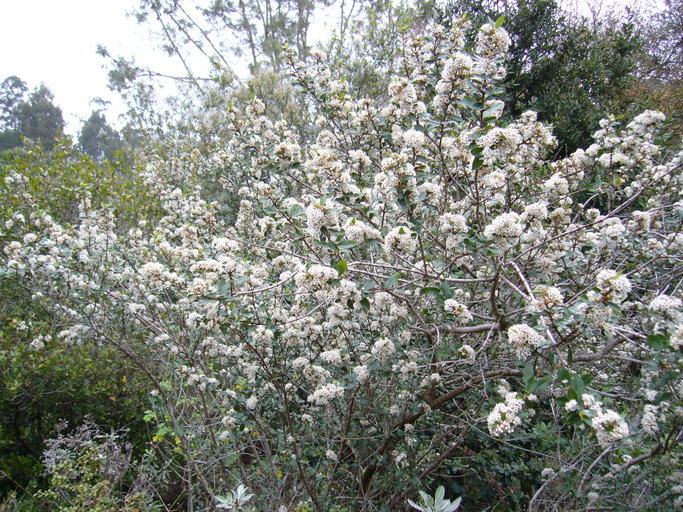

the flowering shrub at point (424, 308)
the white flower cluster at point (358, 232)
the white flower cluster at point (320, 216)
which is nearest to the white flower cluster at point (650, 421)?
the flowering shrub at point (424, 308)

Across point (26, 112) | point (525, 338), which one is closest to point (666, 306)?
point (525, 338)

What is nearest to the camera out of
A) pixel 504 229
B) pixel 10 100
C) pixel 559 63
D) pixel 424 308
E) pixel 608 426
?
pixel 608 426

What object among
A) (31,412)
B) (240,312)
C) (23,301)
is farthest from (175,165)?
(240,312)

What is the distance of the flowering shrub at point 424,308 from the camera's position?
5.78ft

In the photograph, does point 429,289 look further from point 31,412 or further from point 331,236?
point 31,412

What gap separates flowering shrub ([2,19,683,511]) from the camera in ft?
5.78

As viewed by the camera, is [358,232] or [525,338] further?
[358,232]

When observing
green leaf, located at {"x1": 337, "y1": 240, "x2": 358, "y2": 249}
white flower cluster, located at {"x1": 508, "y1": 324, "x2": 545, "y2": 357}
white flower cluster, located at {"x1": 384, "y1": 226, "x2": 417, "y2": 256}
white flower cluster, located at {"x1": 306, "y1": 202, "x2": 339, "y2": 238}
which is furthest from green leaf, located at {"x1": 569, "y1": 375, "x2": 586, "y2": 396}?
white flower cluster, located at {"x1": 306, "y1": 202, "x2": 339, "y2": 238}

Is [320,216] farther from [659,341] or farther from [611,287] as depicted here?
[659,341]

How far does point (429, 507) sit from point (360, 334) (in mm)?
1128

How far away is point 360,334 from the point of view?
2654mm

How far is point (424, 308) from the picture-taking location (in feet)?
8.20

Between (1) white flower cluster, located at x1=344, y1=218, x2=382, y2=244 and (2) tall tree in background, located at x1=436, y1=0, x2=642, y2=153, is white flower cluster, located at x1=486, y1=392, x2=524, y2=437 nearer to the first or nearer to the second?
(1) white flower cluster, located at x1=344, y1=218, x2=382, y2=244

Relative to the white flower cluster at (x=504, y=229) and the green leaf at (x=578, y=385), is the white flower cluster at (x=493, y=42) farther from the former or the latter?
the green leaf at (x=578, y=385)
